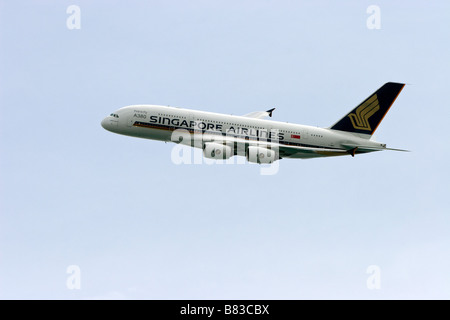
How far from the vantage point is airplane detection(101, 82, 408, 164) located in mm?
91438

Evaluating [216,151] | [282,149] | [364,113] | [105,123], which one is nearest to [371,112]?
[364,113]

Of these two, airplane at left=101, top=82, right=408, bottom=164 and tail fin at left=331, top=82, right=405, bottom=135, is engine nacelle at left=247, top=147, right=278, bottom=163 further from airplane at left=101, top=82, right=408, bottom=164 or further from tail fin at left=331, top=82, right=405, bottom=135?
tail fin at left=331, top=82, right=405, bottom=135

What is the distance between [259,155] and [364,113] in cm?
2055

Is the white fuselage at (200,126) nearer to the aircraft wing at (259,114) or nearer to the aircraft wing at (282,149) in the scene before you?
the aircraft wing at (282,149)

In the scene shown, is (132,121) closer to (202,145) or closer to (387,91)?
(202,145)

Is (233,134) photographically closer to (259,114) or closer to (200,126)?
(200,126)

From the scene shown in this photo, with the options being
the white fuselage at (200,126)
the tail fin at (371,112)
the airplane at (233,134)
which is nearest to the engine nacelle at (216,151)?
the airplane at (233,134)

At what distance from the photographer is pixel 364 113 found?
100 metres

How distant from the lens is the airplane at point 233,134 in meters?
91.4

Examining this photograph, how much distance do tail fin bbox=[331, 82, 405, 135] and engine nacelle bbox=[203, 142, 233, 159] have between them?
63.2 feet

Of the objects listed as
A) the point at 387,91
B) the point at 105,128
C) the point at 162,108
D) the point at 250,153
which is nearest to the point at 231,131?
the point at 250,153

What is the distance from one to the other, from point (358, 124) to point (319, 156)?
836cm

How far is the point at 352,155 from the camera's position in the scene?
9738 cm

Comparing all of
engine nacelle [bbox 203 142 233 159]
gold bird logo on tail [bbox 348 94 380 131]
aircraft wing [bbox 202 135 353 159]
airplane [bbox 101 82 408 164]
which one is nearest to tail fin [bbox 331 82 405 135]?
gold bird logo on tail [bbox 348 94 380 131]
